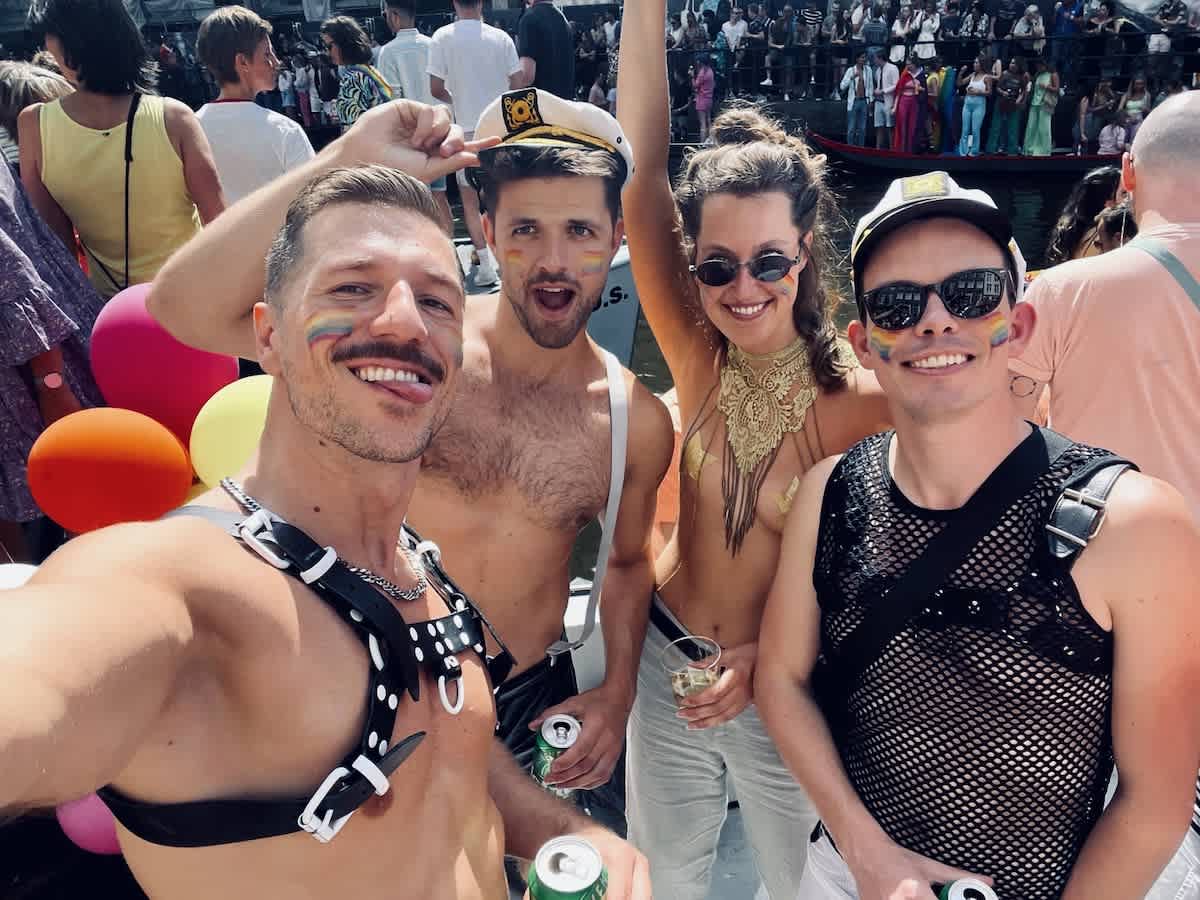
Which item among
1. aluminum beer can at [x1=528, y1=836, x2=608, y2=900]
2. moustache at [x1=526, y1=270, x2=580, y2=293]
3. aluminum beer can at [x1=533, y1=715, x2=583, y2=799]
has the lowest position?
aluminum beer can at [x1=533, y1=715, x2=583, y2=799]

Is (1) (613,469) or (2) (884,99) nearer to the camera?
(1) (613,469)

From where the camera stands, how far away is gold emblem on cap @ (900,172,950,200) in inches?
60.6

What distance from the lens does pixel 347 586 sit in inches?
48.7

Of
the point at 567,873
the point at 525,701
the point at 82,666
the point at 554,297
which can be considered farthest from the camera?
the point at 525,701

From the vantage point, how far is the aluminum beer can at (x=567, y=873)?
123 cm

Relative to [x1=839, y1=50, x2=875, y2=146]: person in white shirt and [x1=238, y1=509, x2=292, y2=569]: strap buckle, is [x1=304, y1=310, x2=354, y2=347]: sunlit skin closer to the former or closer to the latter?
[x1=238, y1=509, x2=292, y2=569]: strap buckle

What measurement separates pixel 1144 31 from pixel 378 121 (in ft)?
60.5

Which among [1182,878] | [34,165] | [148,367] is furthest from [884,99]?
[1182,878]

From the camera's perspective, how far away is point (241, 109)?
13.4 feet

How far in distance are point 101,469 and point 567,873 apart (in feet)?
5.72

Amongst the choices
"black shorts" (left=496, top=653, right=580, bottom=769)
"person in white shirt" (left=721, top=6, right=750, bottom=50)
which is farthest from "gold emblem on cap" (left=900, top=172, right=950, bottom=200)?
"person in white shirt" (left=721, top=6, right=750, bottom=50)

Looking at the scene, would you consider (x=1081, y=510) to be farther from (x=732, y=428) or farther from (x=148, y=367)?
(x=148, y=367)

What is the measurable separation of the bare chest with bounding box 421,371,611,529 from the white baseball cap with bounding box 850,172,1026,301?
94 centimetres

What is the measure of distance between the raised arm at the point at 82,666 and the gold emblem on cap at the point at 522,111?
1.59 metres
